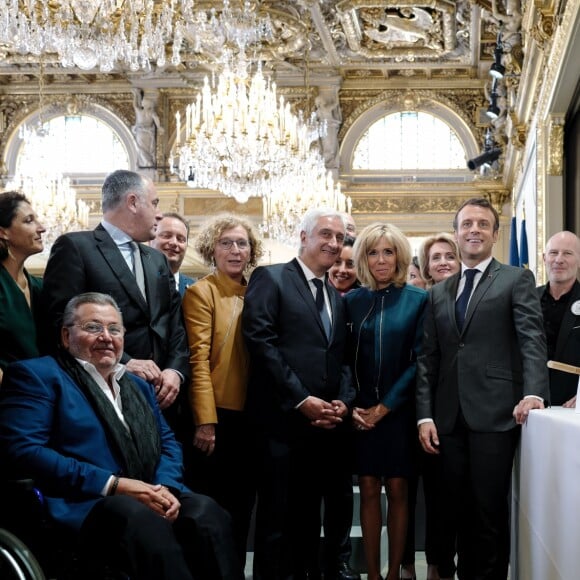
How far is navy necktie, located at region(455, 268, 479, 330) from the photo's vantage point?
3629 mm

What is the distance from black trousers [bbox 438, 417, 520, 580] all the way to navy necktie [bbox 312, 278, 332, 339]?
637 mm

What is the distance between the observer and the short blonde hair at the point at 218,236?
3992 millimetres

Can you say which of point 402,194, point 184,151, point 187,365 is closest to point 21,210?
point 187,365

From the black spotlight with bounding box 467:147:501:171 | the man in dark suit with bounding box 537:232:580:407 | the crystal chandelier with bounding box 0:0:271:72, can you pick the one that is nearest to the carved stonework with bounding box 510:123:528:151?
the black spotlight with bounding box 467:147:501:171

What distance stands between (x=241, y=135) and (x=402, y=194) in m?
5.66

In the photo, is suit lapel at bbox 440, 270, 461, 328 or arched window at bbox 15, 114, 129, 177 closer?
suit lapel at bbox 440, 270, 461, 328

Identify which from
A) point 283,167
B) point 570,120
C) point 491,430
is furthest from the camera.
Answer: point 283,167

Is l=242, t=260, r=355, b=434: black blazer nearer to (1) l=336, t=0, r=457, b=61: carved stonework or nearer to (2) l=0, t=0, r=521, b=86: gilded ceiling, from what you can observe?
(2) l=0, t=0, r=521, b=86: gilded ceiling

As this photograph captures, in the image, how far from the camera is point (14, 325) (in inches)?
130

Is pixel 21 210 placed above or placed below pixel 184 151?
below

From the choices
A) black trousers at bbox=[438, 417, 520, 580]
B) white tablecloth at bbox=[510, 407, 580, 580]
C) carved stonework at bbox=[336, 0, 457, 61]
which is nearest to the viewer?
white tablecloth at bbox=[510, 407, 580, 580]

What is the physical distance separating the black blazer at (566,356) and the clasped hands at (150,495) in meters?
1.99

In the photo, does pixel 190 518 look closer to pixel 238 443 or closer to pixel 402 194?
pixel 238 443

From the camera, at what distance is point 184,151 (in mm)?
9859
